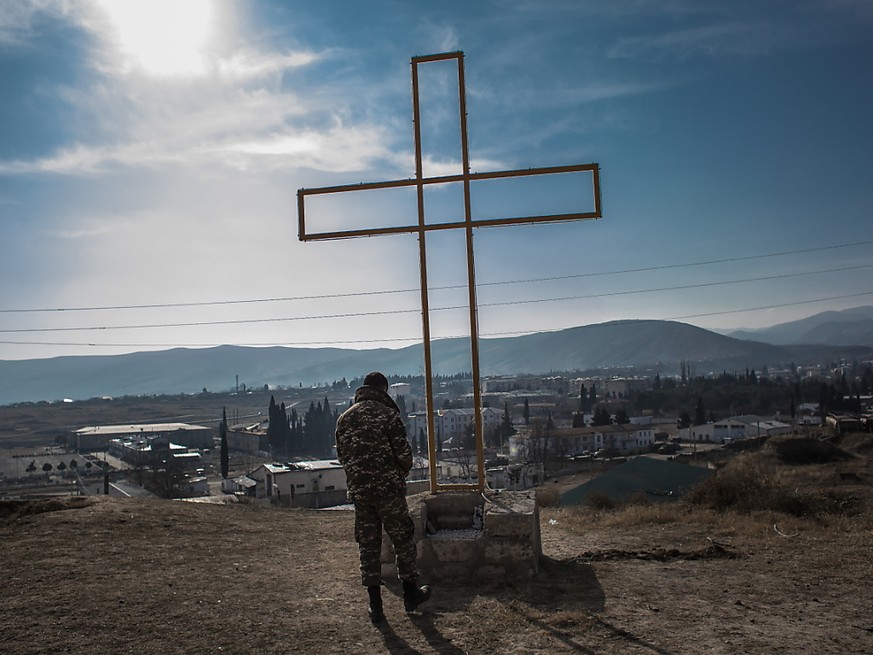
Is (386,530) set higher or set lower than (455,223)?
lower

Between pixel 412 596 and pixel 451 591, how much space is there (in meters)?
0.88

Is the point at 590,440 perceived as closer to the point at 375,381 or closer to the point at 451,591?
the point at 451,591

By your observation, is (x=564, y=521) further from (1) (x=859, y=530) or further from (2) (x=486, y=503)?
(1) (x=859, y=530)

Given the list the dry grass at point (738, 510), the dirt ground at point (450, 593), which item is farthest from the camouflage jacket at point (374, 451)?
the dry grass at point (738, 510)

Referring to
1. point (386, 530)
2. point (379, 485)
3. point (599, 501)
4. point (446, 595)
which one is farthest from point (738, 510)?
point (379, 485)

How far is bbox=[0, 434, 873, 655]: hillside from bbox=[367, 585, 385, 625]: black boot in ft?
0.32

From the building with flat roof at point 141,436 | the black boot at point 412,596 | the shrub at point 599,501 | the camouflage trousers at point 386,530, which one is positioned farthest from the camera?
the building with flat roof at point 141,436

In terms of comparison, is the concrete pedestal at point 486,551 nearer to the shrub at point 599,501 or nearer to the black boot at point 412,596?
the black boot at point 412,596

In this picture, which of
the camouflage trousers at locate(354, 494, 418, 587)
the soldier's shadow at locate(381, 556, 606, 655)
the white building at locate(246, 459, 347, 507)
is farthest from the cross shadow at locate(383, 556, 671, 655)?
the white building at locate(246, 459, 347, 507)

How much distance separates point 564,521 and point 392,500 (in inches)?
210

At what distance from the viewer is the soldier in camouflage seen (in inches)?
225

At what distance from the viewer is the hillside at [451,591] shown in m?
4.81

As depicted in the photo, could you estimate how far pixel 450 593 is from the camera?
6.29 m

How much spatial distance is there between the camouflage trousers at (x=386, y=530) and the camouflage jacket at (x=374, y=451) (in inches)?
4.0
